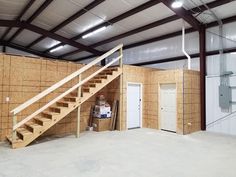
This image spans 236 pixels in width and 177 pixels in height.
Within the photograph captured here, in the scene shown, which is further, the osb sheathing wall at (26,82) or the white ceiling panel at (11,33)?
the white ceiling panel at (11,33)

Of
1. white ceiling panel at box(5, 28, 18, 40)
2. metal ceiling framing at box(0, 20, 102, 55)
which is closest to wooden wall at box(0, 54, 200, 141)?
metal ceiling framing at box(0, 20, 102, 55)

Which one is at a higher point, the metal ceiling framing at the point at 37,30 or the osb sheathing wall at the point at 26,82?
the metal ceiling framing at the point at 37,30

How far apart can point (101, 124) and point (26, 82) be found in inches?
124

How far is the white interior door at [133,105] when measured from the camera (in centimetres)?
817

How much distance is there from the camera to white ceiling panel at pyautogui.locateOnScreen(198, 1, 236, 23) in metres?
6.51

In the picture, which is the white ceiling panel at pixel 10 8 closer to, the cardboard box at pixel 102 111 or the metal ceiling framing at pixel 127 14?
the metal ceiling framing at pixel 127 14

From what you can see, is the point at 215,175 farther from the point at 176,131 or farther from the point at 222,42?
the point at 222,42

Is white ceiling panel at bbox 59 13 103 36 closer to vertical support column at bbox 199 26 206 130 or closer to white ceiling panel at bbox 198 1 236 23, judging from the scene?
white ceiling panel at bbox 198 1 236 23

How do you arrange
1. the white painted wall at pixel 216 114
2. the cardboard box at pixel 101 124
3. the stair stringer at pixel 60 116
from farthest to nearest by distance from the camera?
the cardboard box at pixel 101 124, the white painted wall at pixel 216 114, the stair stringer at pixel 60 116

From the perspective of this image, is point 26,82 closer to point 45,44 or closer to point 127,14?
point 127,14

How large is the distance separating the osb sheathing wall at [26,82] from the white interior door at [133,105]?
2297mm

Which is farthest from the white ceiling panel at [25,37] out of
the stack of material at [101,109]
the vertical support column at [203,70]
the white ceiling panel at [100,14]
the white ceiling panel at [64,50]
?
the vertical support column at [203,70]

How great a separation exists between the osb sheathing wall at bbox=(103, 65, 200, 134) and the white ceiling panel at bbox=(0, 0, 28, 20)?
191 inches

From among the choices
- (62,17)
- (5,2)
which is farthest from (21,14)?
(62,17)
